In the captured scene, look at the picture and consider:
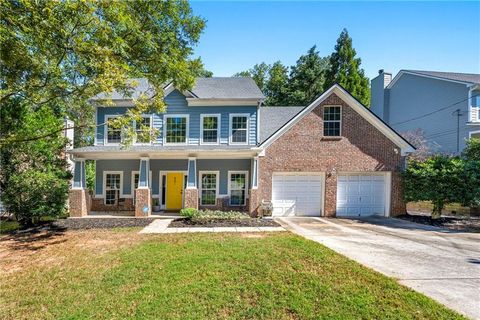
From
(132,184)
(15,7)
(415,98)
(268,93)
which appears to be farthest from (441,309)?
(268,93)

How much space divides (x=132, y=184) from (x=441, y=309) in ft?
47.2

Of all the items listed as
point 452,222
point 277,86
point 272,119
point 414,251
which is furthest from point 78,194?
point 277,86

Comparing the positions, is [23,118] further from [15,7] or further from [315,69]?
[315,69]

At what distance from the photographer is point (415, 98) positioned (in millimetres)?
21609

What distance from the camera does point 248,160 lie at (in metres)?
14.4

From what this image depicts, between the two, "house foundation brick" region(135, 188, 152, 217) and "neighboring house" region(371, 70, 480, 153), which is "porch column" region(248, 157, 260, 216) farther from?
"neighboring house" region(371, 70, 480, 153)

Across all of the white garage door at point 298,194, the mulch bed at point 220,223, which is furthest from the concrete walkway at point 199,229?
the white garage door at point 298,194

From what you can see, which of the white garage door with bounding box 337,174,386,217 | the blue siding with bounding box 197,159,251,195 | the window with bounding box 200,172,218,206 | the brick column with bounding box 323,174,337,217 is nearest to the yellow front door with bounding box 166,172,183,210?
the window with bounding box 200,172,218,206

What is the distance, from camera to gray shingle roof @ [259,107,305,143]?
14.8 metres

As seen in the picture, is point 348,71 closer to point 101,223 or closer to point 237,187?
point 237,187

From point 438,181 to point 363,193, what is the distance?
330cm

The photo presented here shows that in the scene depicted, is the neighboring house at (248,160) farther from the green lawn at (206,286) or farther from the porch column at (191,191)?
the green lawn at (206,286)

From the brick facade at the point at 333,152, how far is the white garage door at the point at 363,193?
1.59 feet

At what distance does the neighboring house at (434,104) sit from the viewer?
1772 cm
